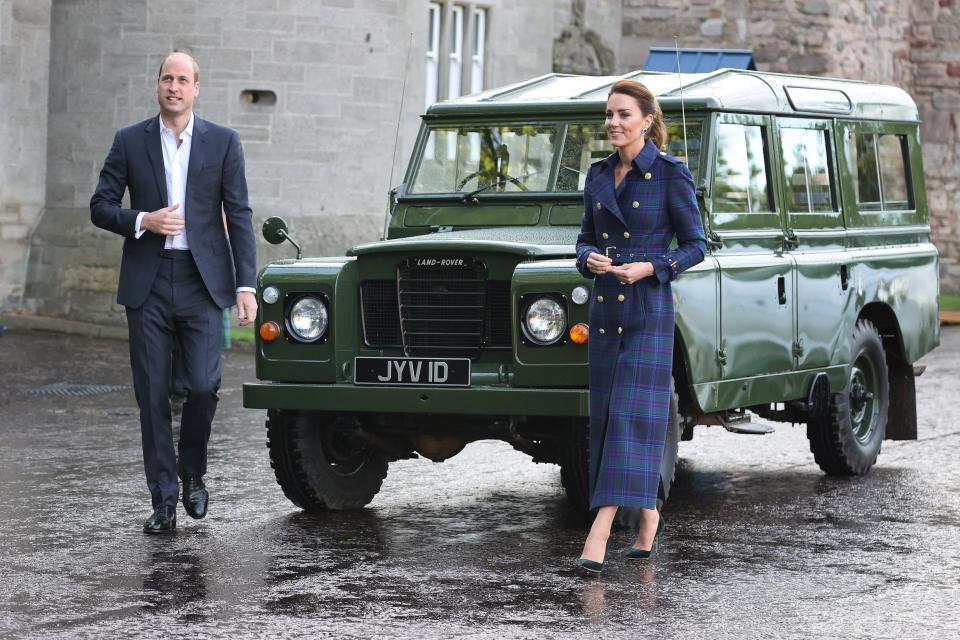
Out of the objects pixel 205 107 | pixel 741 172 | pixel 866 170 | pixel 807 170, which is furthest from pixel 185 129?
pixel 205 107

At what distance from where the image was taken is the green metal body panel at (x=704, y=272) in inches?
311

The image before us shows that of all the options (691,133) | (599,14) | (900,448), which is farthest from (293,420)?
(599,14)

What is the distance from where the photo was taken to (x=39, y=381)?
14.9m

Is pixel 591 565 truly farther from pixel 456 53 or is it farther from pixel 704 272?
pixel 456 53

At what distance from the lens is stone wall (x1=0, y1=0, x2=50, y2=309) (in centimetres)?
2002

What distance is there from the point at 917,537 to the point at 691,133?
2349mm

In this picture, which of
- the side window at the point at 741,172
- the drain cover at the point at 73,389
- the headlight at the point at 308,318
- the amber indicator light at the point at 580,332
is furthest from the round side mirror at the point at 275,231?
the drain cover at the point at 73,389

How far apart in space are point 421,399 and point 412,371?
197mm

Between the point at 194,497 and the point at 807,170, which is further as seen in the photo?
the point at 807,170

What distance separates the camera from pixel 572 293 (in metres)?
7.75

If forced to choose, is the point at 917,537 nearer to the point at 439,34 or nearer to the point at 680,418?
the point at 680,418

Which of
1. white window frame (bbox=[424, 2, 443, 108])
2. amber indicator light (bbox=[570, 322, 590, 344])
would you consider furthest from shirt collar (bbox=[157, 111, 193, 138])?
white window frame (bbox=[424, 2, 443, 108])

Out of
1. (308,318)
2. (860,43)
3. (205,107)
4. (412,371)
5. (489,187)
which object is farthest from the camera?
(860,43)

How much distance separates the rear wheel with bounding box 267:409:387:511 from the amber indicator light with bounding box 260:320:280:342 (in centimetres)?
34
